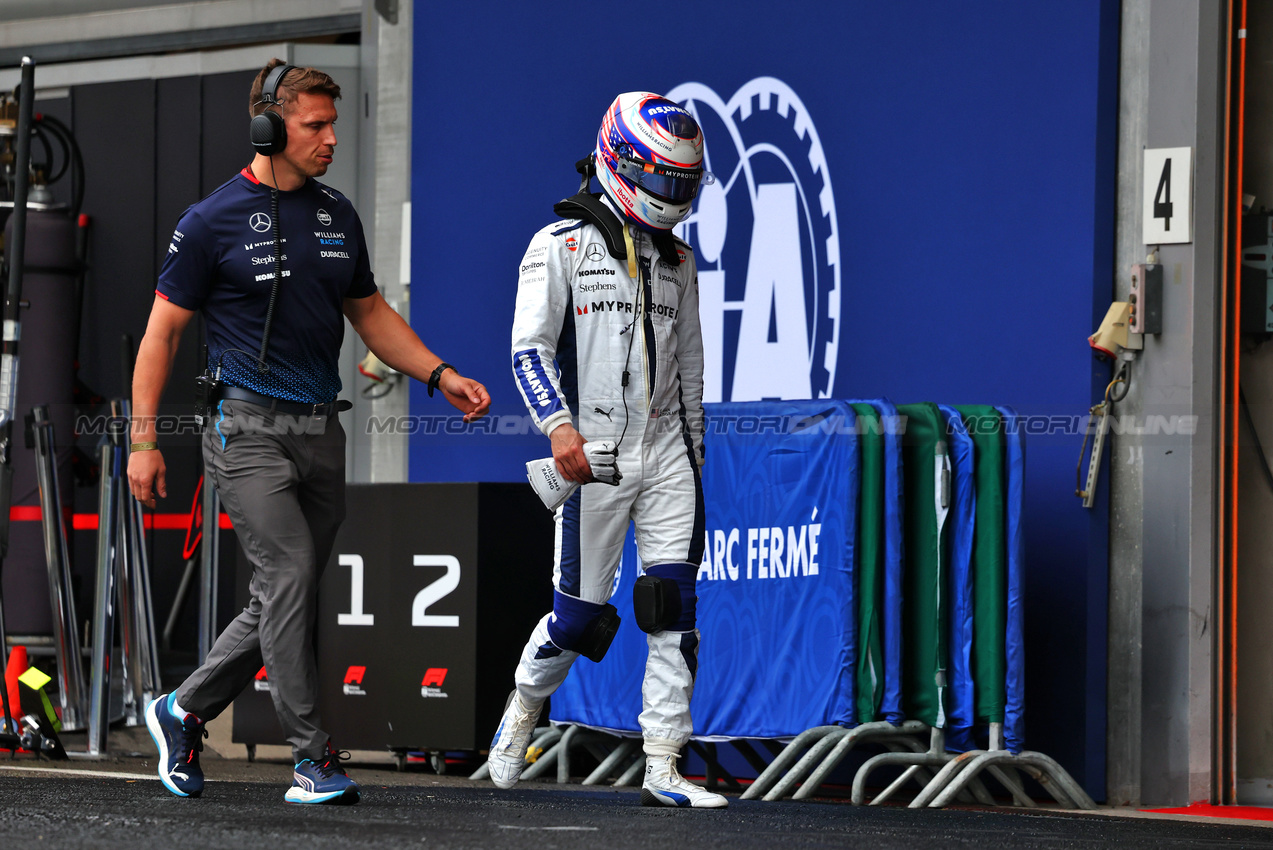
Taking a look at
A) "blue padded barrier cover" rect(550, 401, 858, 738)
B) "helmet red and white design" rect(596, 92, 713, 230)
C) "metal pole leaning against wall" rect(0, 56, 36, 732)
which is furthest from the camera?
"metal pole leaning against wall" rect(0, 56, 36, 732)

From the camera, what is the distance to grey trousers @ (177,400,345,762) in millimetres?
4453

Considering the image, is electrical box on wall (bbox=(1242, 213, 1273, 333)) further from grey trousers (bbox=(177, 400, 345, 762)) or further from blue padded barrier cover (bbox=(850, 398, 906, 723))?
grey trousers (bbox=(177, 400, 345, 762))

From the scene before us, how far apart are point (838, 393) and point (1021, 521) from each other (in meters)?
1.37

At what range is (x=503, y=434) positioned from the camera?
7.80m

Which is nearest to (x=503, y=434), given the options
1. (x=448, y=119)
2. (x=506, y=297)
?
(x=506, y=297)

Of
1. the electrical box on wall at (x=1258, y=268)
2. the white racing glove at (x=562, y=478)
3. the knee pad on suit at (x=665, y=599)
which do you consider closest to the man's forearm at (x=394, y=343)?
the white racing glove at (x=562, y=478)

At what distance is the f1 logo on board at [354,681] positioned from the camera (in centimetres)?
665

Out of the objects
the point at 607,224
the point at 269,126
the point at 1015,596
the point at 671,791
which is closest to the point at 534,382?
the point at 607,224

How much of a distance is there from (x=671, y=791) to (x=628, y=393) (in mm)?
1129

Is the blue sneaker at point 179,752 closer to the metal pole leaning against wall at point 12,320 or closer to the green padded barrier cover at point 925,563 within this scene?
the metal pole leaning against wall at point 12,320

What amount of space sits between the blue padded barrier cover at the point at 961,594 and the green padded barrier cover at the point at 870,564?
0.79 feet

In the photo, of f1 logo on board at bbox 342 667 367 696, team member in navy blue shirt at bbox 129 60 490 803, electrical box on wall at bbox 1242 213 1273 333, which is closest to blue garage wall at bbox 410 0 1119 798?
electrical box on wall at bbox 1242 213 1273 333

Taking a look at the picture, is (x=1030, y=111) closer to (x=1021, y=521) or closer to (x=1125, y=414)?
(x=1125, y=414)

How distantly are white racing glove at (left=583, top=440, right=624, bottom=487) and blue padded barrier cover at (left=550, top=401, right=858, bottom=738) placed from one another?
1.22 meters
